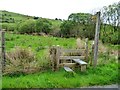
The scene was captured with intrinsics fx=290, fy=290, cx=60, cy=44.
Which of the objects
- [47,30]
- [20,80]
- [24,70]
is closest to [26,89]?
[20,80]

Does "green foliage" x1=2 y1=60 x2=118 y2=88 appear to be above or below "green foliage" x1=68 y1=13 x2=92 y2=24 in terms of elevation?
below

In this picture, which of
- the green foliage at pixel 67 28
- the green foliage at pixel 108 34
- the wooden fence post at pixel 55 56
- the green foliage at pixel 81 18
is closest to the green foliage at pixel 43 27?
the green foliage at pixel 67 28

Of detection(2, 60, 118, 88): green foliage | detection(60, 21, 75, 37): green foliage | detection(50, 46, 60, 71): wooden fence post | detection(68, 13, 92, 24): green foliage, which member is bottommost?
detection(2, 60, 118, 88): green foliage

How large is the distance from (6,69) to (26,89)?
1902mm

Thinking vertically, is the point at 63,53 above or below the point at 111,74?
above

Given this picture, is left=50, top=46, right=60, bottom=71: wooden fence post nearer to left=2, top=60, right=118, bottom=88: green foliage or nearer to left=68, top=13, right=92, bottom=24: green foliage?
left=2, top=60, right=118, bottom=88: green foliage

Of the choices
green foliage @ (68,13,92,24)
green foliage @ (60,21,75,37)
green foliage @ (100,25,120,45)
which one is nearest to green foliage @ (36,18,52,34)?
green foliage @ (60,21,75,37)

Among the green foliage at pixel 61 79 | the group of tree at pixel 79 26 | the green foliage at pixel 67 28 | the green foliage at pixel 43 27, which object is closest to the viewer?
the green foliage at pixel 61 79

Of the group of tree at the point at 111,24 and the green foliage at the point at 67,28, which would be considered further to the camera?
the green foliage at the point at 67,28

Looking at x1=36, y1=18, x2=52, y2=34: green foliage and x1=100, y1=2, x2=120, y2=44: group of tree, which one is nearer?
x1=100, y1=2, x2=120, y2=44: group of tree

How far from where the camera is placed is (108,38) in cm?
2975

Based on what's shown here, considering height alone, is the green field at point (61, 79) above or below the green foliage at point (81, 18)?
below

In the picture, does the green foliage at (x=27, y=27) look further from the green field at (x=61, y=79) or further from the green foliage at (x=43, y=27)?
the green field at (x=61, y=79)

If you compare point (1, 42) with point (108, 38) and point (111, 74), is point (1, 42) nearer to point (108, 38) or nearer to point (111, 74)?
point (111, 74)
